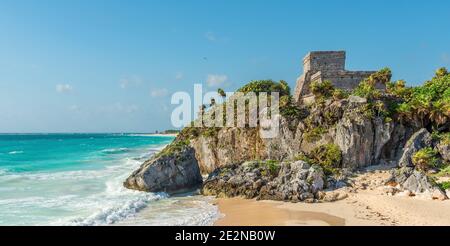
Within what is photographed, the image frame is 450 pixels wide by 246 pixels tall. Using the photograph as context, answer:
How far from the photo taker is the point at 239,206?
1658 cm

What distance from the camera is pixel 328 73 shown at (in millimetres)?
31125

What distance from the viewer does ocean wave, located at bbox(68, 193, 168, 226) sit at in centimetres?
1418

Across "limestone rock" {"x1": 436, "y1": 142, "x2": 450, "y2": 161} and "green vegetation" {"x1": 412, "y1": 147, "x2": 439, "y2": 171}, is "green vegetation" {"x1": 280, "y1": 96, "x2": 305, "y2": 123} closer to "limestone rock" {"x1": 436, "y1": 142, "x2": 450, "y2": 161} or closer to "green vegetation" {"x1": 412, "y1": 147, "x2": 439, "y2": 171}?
"green vegetation" {"x1": 412, "y1": 147, "x2": 439, "y2": 171}

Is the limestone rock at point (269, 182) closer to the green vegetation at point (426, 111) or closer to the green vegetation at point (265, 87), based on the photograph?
the green vegetation at point (426, 111)

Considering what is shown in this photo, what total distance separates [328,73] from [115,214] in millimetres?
22441

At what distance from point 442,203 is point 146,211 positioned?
12447 mm

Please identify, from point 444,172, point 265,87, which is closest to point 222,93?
point 265,87

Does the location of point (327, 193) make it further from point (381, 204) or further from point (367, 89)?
point (367, 89)

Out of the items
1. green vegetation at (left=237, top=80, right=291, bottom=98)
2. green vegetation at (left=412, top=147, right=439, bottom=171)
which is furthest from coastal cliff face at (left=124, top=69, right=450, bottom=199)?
green vegetation at (left=237, top=80, right=291, bottom=98)

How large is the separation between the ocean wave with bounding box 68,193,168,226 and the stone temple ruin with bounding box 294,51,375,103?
701 inches

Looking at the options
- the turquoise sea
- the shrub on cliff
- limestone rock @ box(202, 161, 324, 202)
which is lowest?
the turquoise sea

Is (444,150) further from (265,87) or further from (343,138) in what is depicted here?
(265,87)

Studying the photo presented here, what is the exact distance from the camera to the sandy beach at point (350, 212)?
1291 centimetres

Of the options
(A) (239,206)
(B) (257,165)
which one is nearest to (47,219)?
(A) (239,206)
